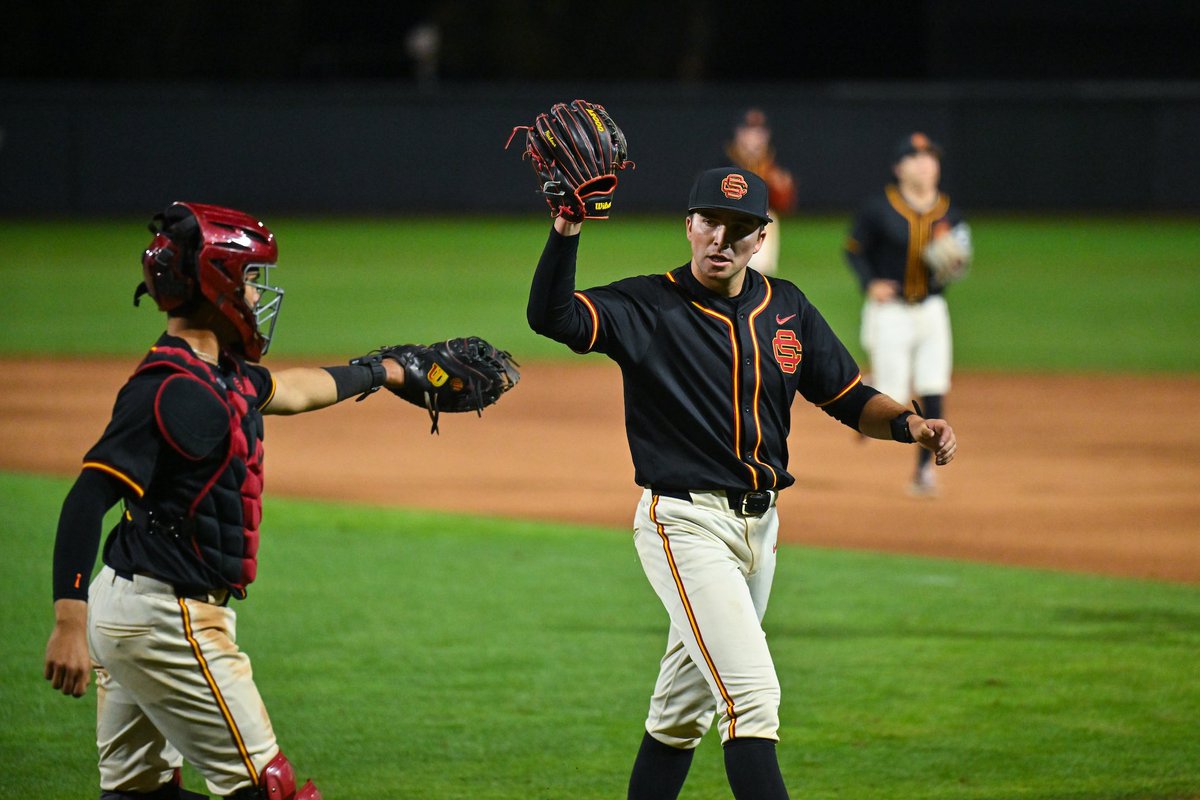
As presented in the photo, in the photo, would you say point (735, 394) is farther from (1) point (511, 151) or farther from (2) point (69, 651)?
(1) point (511, 151)

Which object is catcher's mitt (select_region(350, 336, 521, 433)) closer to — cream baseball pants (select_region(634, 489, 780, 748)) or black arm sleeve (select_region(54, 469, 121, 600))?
cream baseball pants (select_region(634, 489, 780, 748))

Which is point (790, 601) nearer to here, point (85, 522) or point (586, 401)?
point (85, 522)

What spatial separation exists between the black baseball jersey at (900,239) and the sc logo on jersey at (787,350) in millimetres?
6202

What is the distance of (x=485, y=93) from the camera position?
35.3 metres

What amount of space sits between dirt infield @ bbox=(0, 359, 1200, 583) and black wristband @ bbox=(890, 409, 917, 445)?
4.52 meters

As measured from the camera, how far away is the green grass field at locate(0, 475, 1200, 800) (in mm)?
5531

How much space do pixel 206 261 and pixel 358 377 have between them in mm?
714

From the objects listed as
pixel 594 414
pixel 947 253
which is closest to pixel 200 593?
pixel 947 253

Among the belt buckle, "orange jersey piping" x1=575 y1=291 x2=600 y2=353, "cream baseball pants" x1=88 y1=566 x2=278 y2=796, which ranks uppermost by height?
"orange jersey piping" x1=575 y1=291 x2=600 y2=353

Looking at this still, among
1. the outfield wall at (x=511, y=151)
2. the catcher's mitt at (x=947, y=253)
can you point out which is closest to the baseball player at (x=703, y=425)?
the catcher's mitt at (x=947, y=253)

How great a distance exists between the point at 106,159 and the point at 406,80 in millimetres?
13719

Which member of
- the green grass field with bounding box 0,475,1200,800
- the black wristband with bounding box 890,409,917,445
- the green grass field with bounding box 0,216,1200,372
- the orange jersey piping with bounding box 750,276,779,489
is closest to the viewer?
the orange jersey piping with bounding box 750,276,779,489

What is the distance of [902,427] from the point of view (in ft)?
15.3

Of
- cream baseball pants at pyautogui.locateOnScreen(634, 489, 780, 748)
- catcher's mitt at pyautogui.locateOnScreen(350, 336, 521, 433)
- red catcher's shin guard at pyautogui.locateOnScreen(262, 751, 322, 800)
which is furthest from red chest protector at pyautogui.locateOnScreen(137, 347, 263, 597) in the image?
cream baseball pants at pyautogui.locateOnScreen(634, 489, 780, 748)
